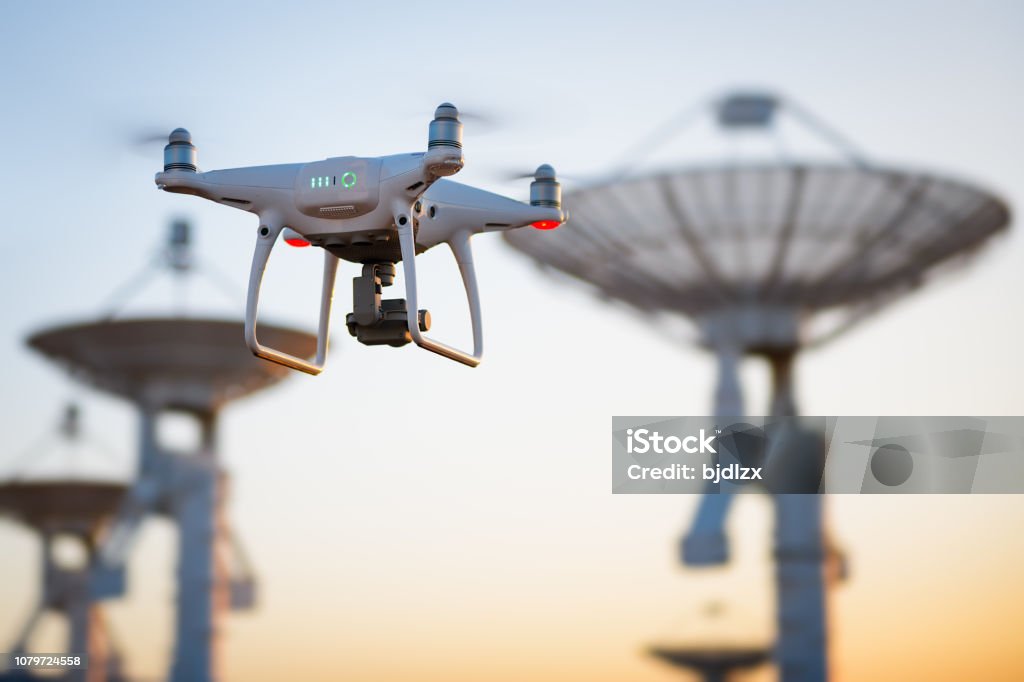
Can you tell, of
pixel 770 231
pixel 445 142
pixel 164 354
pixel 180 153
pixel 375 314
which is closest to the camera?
pixel 445 142

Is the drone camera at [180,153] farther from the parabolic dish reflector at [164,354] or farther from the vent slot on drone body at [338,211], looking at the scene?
the parabolic dish reflector at [164,354]

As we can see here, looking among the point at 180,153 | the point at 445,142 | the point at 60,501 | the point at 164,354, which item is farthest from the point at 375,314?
the point at 60,501

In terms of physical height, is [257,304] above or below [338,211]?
below

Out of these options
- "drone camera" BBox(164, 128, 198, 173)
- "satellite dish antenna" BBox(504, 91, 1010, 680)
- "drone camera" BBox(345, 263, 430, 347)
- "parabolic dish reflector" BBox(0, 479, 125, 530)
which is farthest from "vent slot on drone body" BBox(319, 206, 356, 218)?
"parabolic dish reflector" BBox(0, 479, 125, 530)

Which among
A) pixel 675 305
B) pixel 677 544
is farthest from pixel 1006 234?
pixel 677 544

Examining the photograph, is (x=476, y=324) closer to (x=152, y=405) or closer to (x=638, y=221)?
(x=638, y=221)

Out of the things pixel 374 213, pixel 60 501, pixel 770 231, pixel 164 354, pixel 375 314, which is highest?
pixel 770 231

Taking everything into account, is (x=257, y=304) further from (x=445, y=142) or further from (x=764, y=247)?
(x=764, y=247)
